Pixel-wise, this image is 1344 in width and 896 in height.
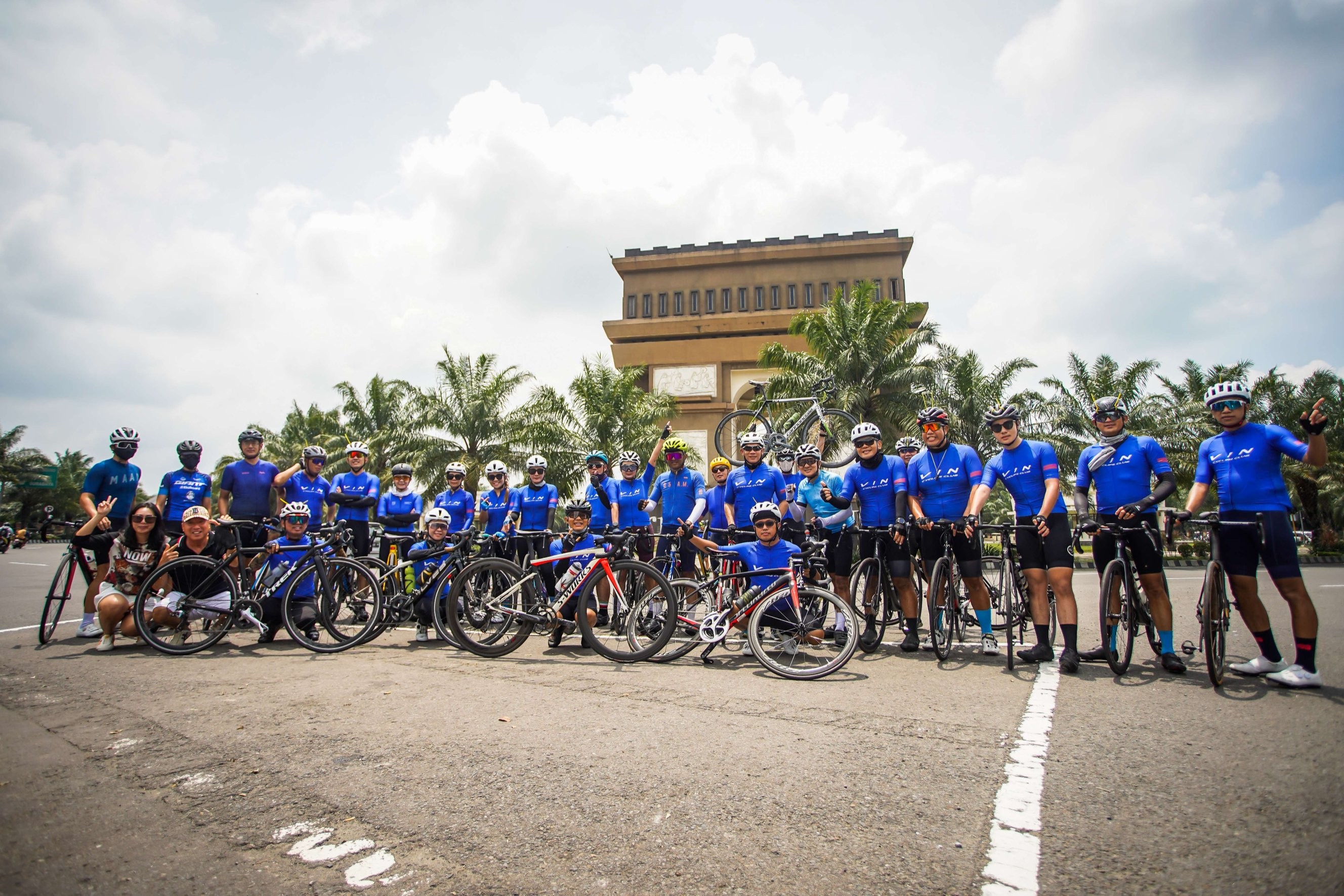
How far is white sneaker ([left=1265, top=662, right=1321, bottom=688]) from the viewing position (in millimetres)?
4871

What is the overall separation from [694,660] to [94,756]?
413 cm

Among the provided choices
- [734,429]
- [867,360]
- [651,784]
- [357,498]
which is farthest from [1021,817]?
[867,360]

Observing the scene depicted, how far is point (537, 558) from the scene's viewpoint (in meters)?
7.71

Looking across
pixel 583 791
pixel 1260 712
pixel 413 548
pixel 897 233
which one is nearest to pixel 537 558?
pixel 413 548

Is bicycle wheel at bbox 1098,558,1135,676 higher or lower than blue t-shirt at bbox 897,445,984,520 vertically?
lower

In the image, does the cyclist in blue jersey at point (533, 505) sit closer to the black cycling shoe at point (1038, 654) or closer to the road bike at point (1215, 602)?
the black cycling shoe at point (1038, 654)

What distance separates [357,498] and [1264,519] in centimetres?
894

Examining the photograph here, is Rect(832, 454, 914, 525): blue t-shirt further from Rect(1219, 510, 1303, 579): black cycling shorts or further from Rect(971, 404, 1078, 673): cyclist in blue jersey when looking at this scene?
Rect(1219, 510, 1303, 579): black cycling shorts

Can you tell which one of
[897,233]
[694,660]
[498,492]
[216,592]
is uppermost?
[897,233]

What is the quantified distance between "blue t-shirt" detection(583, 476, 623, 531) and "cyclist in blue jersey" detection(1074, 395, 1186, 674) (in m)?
4.95

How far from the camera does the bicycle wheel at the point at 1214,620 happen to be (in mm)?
4898

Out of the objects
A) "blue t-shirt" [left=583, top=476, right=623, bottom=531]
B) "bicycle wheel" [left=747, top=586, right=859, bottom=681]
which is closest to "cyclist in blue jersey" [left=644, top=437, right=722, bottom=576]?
"blue t-shirt" [left=583, top=476, right=623, bottom=531]

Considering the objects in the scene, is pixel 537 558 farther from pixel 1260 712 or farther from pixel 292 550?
pixel 1260 712

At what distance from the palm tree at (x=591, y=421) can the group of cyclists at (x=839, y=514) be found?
18.0m
